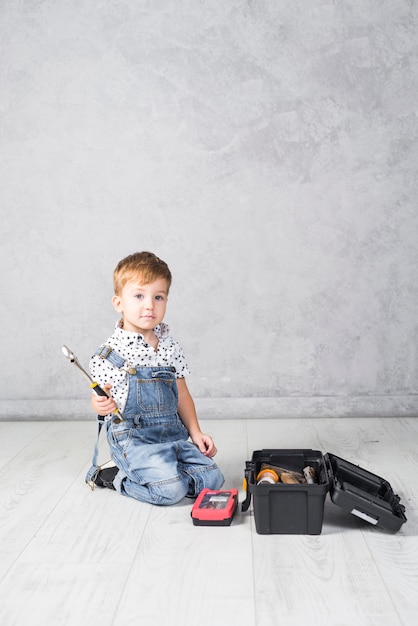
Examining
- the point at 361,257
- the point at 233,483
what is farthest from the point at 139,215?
the point at 233,483

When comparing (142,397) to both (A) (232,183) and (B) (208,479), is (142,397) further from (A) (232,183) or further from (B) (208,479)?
(A) (232,183)

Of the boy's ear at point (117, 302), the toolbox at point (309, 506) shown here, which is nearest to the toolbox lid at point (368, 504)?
the toolbox at point (309, 506)

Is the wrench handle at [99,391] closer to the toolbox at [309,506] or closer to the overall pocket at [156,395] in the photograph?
the overall pocket at [156,395]

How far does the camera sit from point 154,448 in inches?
75.6

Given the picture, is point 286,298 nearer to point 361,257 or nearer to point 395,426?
point 361,257

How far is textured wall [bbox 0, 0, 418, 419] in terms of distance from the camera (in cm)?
278

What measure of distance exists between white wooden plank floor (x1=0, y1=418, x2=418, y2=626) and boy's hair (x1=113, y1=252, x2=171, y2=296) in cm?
60

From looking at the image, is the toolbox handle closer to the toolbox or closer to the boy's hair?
the toolbox

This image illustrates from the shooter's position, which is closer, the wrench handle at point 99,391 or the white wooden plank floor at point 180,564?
the white wooden plank floor at point 180,564

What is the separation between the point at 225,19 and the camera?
279 cm

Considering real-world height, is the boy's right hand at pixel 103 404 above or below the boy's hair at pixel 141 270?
below

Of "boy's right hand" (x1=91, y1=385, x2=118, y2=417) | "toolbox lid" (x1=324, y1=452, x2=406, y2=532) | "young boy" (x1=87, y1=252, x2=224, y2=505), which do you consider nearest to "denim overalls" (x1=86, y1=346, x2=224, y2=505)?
"young boy" (x1=87, y1=252, x2=224, y2=505)

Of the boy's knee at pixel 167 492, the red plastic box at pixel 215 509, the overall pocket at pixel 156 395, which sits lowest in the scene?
the boy's knee at pixel 167 492

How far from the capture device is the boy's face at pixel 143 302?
195 cm
